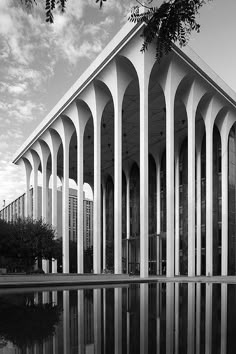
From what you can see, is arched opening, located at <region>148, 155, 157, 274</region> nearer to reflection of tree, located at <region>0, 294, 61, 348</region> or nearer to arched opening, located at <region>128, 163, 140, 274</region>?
arched opening, located at <region>128, 163, 140, 274</region>

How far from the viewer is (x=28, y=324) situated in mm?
7910

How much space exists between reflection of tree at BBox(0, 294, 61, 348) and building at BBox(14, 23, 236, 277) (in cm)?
1750

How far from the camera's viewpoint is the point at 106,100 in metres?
34.3

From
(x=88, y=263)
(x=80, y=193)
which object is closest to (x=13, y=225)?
(x=80, y=193)

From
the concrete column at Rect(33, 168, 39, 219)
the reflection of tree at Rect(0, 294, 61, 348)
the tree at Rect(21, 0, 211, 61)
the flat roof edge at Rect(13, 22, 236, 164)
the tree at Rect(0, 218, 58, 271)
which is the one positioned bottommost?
the tree at Rect(0, 218, 58, 271)

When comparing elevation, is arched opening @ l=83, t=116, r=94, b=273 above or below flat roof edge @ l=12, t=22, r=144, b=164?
below

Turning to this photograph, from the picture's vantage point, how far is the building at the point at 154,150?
94.2ft

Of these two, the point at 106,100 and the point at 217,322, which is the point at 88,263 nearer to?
the point at 106,100

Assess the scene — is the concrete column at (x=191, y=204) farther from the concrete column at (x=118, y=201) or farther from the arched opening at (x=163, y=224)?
the arched opening at (x=163, y=224)

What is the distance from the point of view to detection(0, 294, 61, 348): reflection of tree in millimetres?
6434


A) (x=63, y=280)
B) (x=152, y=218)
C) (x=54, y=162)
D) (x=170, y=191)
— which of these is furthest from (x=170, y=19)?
(x=152, y=218)

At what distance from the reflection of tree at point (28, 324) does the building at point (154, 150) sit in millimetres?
17503

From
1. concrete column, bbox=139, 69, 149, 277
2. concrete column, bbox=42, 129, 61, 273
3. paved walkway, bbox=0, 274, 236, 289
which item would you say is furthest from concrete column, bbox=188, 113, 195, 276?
concrete column, bbox=42, 129, 61, 273

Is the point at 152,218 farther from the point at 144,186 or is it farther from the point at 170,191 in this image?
the point at 144,186
